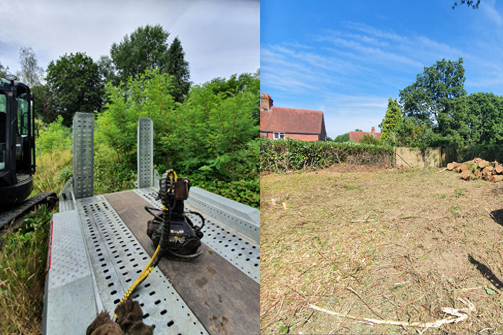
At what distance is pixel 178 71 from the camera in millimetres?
4855

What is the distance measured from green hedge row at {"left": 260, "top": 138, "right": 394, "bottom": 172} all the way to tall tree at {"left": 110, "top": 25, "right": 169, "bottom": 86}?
2738mm

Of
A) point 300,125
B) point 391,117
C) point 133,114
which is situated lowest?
point 133,114

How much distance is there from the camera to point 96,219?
1.81 m

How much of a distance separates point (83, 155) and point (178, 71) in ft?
9.82

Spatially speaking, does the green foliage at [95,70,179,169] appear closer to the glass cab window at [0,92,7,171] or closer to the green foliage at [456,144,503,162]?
the glass cab window at [0,92,7,171]

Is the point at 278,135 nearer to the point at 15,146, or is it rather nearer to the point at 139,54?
the point at 139,54

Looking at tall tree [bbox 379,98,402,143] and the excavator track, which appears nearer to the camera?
the excavator track

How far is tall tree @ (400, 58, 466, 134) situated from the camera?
20.5 feet

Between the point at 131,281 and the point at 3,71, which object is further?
the point at 3,71

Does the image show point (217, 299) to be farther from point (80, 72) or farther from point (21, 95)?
point (80, 72)

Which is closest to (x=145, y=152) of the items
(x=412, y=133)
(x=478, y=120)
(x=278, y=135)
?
(x=278, y=135)

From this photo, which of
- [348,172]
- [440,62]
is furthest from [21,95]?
[440,62]

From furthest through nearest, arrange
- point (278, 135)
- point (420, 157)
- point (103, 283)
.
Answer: point (420, 157)
point (278, 135)
point (103, 283)

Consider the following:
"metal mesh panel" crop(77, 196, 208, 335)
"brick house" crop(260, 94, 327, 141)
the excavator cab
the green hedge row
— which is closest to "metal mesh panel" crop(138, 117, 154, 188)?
the excavator cab
